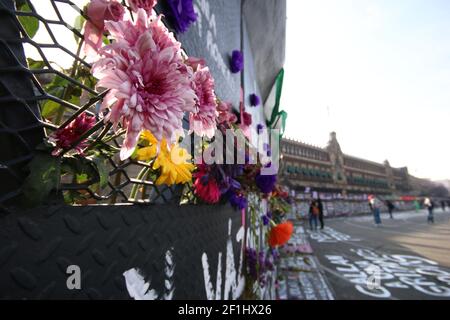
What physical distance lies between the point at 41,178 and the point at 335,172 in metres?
37.3

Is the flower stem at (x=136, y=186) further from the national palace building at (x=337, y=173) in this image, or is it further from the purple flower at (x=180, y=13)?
the national palace building at (x=337, y=173)

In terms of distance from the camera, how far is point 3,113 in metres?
0.43

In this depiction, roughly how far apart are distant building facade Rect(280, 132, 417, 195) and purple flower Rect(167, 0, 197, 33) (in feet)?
62.8

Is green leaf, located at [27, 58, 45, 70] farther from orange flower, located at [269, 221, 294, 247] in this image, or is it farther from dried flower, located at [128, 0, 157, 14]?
orange flower, located at [269, 221, 294, 247]

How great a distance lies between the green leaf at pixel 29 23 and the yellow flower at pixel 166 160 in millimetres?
300

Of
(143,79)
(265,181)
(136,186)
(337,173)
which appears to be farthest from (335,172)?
(143,79)

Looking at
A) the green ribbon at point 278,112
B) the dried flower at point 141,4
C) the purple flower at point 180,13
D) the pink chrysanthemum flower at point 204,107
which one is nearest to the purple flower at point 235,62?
the purple flower at point 180,13

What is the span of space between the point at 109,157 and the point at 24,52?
9.9 inches

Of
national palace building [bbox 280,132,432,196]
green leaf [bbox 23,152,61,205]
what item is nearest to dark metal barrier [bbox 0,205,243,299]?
green leaf [bbox 23,152,61,205]

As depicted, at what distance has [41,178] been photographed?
44cm

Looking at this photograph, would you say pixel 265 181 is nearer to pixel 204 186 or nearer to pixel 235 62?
pixel 204 186
